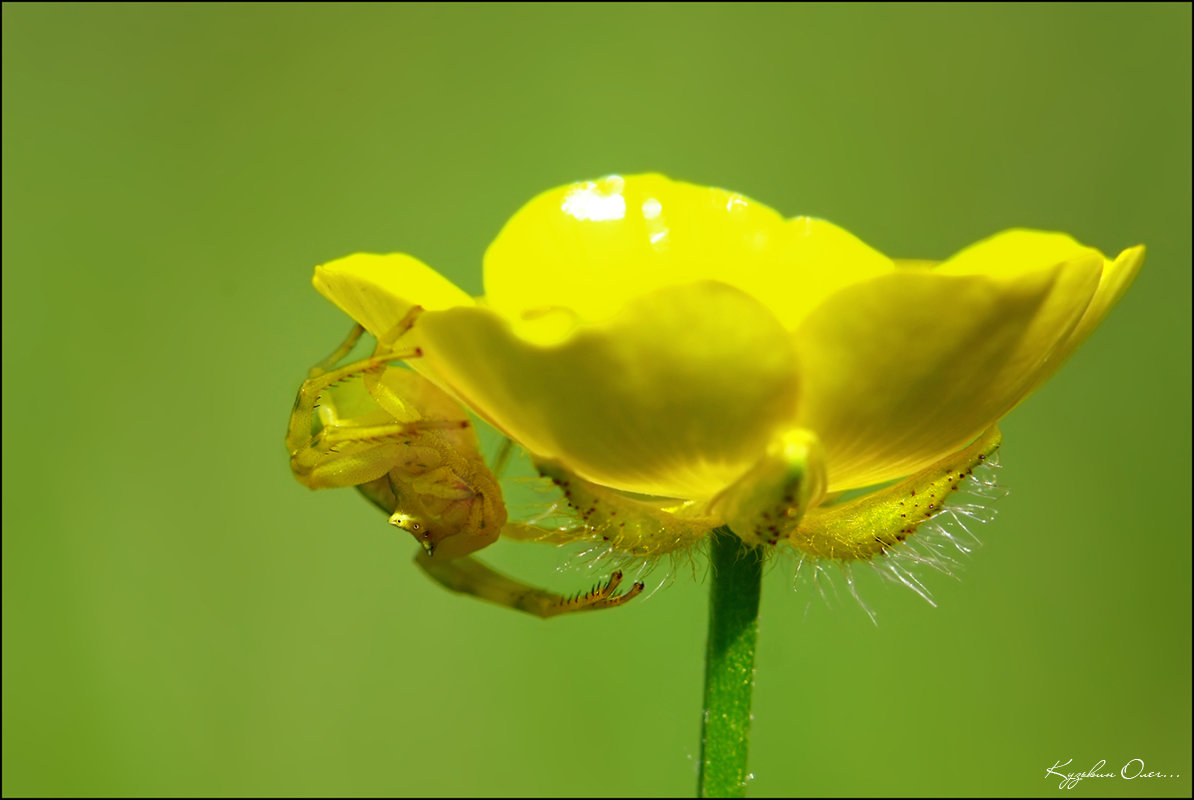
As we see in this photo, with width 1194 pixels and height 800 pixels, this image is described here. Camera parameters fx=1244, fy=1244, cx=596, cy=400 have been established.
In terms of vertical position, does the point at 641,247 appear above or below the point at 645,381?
above

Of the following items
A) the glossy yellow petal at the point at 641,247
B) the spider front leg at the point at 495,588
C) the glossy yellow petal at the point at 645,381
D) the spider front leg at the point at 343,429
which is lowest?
the spider front leg at the point at 495,588

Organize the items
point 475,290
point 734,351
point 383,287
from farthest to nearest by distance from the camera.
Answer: point 475,290 → point 383,287 → point 734,351

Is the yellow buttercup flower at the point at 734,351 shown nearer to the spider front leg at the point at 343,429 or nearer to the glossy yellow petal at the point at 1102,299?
the glossy yellow petal at the point at 1102,299

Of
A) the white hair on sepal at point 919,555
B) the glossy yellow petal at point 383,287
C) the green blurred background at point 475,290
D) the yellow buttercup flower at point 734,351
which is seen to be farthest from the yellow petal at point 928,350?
the green blurred background at point 475,290

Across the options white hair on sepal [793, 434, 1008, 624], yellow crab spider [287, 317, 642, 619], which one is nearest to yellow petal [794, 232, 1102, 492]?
white hair on sepal [793, 434, 1008, 624]

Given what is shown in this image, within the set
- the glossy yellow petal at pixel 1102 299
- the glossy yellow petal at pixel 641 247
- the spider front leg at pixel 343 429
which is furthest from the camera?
the spider front leg at pixel 343 429

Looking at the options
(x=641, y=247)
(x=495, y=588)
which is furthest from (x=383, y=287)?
(x=495, y=588)

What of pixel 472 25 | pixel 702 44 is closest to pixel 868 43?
pixel 702 44

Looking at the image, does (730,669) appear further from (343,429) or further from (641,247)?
(343,429)
